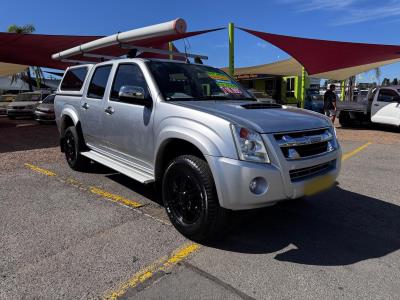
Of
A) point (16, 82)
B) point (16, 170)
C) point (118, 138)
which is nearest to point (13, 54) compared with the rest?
point (16, 170)

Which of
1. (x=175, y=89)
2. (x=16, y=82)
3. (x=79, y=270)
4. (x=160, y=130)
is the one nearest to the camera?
(x=79, y=270)

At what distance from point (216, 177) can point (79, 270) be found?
1.45 metres

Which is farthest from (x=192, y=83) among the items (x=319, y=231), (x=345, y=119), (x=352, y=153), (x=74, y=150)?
(x=345, y=119)

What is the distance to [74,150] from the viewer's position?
676 centimetres

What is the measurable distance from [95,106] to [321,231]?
365 centimetres

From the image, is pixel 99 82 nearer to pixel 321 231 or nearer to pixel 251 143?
pixel 251 143

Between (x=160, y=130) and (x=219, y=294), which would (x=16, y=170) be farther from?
(x=219, y=294)

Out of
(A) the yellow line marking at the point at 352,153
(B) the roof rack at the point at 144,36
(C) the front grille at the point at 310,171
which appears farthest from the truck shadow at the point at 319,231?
(A) the yellow line marking at the point at 352,153

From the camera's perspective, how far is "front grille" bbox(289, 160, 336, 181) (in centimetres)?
364

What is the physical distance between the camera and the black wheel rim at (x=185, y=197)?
374cm

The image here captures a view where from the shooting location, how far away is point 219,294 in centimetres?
296

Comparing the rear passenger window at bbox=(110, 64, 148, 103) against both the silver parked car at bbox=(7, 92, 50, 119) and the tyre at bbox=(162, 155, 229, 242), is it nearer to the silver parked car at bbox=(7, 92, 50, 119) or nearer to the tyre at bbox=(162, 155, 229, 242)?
the tyre at bbox=(162, 155, 229, 242)

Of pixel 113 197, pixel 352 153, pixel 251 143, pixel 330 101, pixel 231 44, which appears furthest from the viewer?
pixel 330 101

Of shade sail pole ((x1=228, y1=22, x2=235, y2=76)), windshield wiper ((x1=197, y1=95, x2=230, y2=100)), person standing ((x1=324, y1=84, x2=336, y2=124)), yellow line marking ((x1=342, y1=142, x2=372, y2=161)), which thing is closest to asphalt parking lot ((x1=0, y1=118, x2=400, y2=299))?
windshield wiper ((x1=197, y1=95, x2=230, y2=100))
